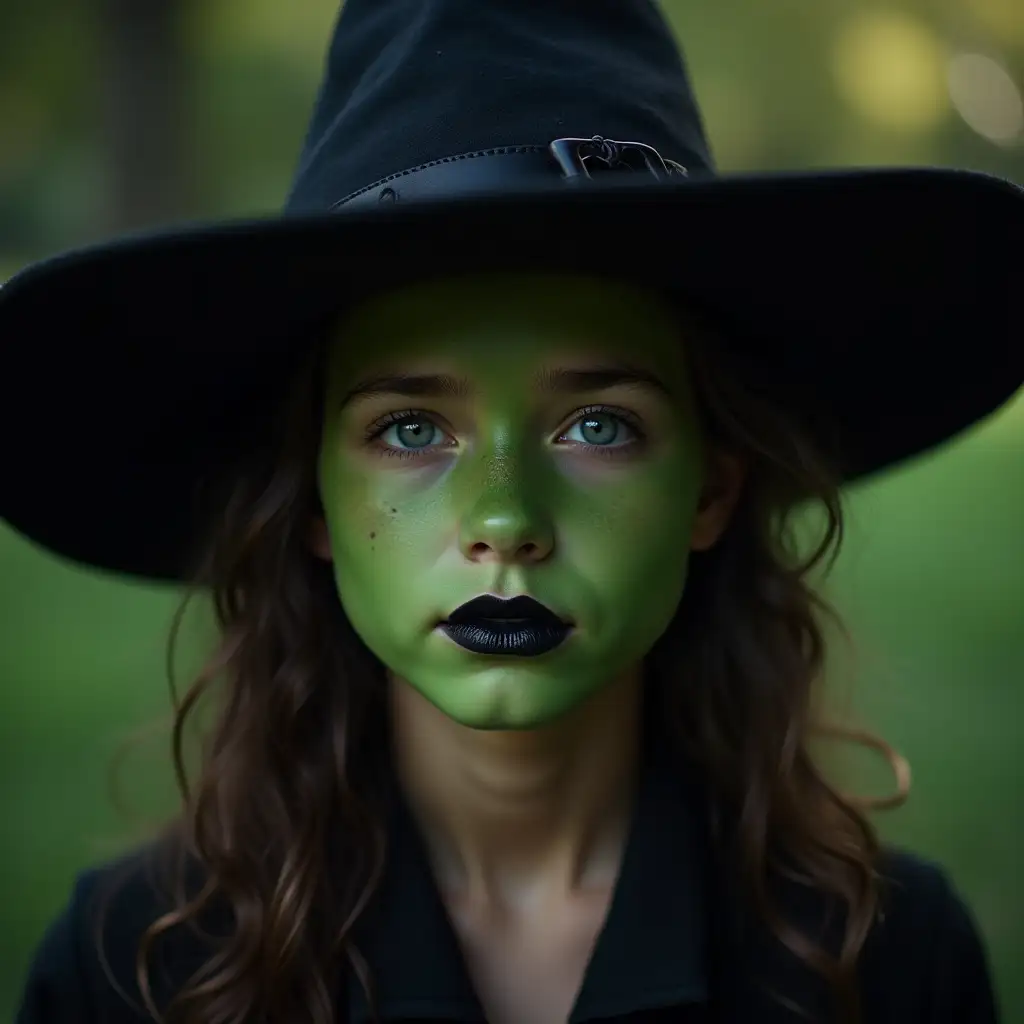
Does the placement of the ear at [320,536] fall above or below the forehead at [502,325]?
below

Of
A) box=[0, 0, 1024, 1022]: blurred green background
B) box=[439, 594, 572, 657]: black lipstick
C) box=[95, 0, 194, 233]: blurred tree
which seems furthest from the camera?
box=[95, 0, 194, 233]: blurred tree

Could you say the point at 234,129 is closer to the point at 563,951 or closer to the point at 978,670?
the point at 978,670

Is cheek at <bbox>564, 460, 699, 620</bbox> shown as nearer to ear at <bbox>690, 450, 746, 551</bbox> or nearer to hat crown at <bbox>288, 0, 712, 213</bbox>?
ear at <bbox>690, 450, 746, 551</bbox>

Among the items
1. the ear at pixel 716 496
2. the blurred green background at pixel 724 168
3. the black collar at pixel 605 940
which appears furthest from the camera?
the blurred green background at pixel 724 168

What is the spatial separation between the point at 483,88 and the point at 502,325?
0.20 meters

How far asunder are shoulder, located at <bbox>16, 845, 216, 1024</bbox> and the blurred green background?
1225 millimetres

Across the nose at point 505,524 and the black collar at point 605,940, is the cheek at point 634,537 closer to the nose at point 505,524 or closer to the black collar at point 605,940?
the nose at point 505,524

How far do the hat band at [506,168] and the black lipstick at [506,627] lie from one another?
0.34 metres

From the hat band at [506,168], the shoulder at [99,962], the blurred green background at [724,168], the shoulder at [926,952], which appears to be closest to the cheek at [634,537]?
the hat band at [506,168]

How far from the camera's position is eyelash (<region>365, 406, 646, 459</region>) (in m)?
1.29

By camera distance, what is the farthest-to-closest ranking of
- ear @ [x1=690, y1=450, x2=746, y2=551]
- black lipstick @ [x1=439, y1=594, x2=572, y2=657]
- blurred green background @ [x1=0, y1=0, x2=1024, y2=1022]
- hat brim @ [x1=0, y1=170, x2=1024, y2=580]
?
blurred green background @ [x1=0, y1=0, x2=1024, y2=1022] < ear @ [x1=690, y1=450, x2=746, y2=551] < black lipstick @ [x1=439, y1=594, x2=572, y2=657] < hat brim @ [x1=0, y1=170, x2=1024, y2=580]

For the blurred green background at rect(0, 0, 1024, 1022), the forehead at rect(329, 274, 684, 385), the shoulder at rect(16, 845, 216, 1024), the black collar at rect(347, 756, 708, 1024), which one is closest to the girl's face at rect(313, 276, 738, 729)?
the forehead at rect(329, 274, 684, 385)

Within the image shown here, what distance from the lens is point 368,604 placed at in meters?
1.32

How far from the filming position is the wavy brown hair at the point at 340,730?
4.63 ft
